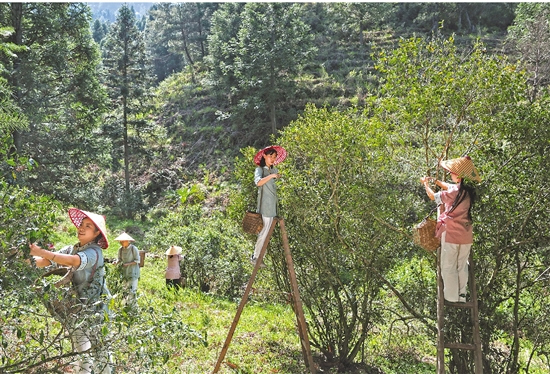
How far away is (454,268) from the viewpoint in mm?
4980

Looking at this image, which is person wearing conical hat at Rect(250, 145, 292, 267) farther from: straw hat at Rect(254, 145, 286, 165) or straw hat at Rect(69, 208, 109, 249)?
straw hat at Rect(69, 208, 109, 249)

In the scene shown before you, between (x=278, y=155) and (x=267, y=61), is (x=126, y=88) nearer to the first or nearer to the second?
(x=267, y=61)

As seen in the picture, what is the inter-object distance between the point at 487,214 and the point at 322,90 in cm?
2499

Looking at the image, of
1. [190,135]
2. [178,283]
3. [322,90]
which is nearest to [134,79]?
[190,135]

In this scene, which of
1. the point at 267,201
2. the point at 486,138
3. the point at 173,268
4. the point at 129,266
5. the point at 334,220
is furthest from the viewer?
the point at 173,268

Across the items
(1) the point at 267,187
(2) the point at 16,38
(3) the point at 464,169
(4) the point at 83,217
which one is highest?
(2) the point at 16,38

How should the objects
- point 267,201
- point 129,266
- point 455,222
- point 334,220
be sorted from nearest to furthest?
point 455,222 < point 267,201 < point 334,220 < point 129,266

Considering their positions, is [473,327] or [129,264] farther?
[129,264]

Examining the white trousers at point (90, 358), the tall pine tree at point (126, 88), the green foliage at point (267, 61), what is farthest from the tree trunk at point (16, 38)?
the green foliage at point (267, 61)

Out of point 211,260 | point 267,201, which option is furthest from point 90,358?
point 211,260

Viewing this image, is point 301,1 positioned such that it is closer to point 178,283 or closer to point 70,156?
point 70,156

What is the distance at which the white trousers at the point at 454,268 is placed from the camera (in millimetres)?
4898

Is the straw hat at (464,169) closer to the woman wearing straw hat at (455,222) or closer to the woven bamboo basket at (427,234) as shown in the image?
the woman wearing straw hat at (455,222)

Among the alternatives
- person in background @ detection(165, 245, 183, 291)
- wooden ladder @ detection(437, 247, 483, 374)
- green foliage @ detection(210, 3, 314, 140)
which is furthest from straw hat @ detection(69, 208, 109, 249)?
green foliage @ detection(210, 3, 314, 140)
